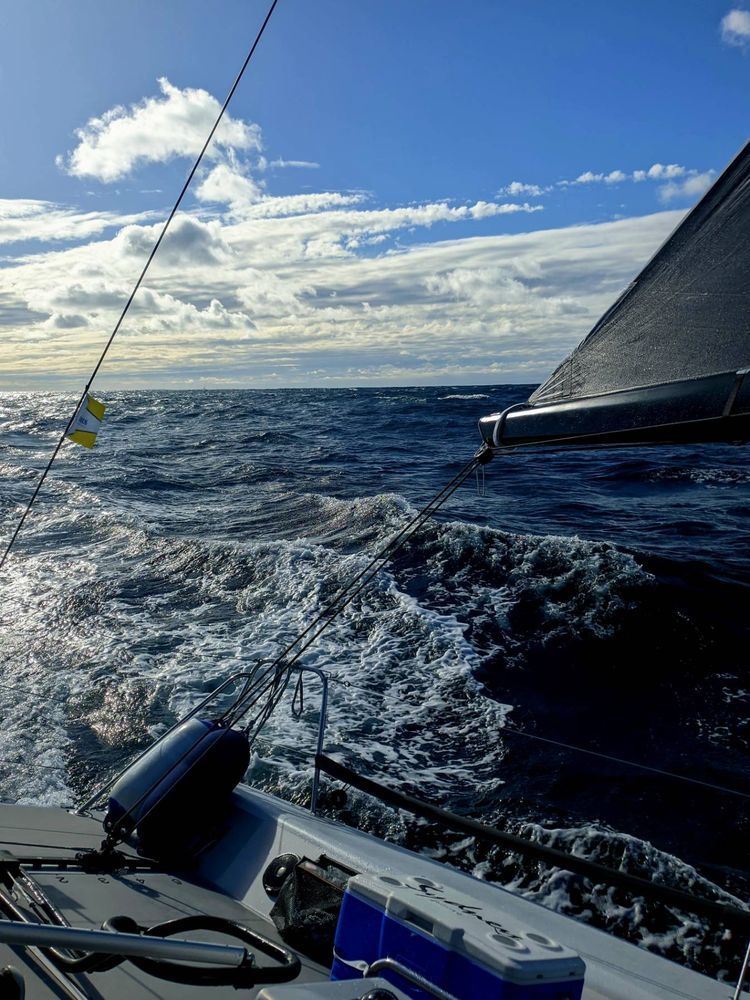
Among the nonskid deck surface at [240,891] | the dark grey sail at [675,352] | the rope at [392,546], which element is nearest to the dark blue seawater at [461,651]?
the rope at [392,546]

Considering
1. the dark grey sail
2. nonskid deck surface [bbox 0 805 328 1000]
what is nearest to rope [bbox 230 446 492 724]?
the dark grey sail

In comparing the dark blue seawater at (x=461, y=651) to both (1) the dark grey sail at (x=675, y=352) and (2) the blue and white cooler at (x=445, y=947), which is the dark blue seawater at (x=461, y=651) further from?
(2) the blue and white cooler at (x=445, y=947)

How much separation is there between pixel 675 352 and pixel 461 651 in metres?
4.85

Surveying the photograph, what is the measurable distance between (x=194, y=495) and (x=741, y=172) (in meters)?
13.0

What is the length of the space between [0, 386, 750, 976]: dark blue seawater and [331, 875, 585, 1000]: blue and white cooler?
1774 mm

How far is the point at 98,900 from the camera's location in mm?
2502

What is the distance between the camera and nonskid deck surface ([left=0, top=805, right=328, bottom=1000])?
2.00m

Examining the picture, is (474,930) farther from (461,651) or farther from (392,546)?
(461,651)

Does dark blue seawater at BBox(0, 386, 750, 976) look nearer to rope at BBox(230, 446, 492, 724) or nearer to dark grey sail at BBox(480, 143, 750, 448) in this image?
rope at BBox(230, 446, 492, 724)

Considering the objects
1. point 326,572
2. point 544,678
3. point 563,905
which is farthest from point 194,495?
point 563,905

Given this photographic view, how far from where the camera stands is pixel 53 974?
196cm

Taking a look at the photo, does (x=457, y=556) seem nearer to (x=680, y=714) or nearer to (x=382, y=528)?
(x=382, y=528)

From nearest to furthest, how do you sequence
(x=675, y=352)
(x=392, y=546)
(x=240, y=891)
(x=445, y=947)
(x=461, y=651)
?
(x=445, y=947), (x=675, y=352), (x=240, y=891), (x=392, y=546), (x=461, y=651)

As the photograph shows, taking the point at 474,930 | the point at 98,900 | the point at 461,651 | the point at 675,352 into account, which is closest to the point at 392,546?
the point at 675,352
